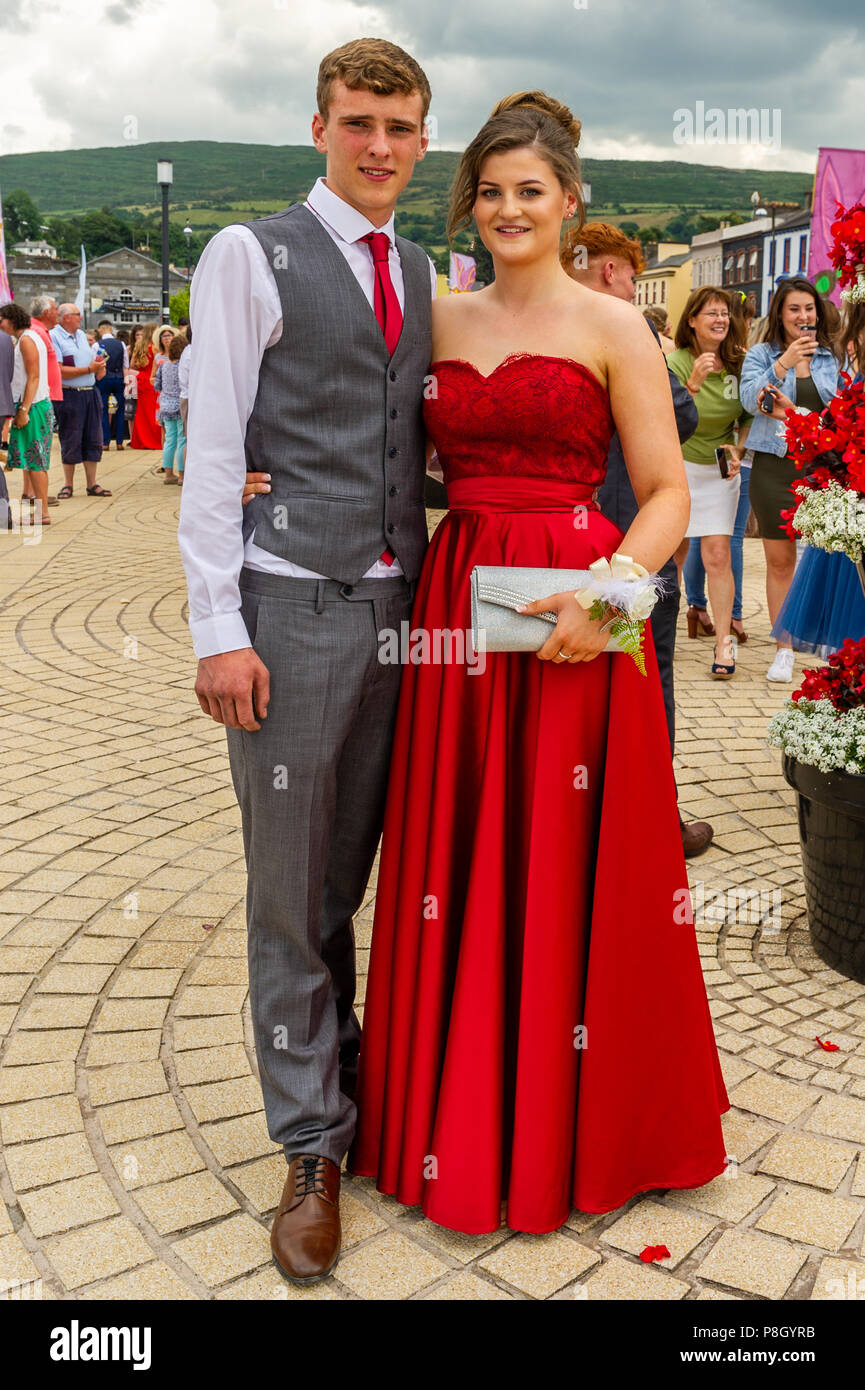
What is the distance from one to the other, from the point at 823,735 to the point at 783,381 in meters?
4.12

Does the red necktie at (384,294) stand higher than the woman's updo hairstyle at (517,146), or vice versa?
the woman's updo hairstyle at (517,146)

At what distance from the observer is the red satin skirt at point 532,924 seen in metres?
2.56

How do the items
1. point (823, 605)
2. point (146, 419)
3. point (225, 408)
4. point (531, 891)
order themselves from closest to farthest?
1. point (225, 408)
2. point (531, 891)
3. point (823, 605)
4. point (146, 419)

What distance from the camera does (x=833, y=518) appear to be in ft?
11.8

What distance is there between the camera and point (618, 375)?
255 cm

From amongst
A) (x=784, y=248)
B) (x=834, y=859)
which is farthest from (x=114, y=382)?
(x=784, y=248)

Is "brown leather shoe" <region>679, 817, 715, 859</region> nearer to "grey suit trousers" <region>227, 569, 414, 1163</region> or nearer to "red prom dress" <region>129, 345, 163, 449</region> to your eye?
"grey suit trousers" <region>227, 569, 414, 1163</region>

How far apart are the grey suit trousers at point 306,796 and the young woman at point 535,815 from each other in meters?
0.11

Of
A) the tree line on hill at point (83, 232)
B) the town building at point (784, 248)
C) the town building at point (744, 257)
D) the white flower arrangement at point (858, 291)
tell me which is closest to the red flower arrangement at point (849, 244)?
the white flower arrangement at point (858, 291)

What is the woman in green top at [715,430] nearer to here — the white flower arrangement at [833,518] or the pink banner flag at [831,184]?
the white flower arrangement at [833,518]

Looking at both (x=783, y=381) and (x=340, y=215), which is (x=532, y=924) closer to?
(x=340, y=215)

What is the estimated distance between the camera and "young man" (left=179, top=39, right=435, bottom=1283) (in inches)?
92.9

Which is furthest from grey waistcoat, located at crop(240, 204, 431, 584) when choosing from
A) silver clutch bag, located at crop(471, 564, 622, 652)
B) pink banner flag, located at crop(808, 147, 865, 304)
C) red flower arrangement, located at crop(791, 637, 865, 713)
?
pink banner flag, located at crop(808, 147, 865, 304)
